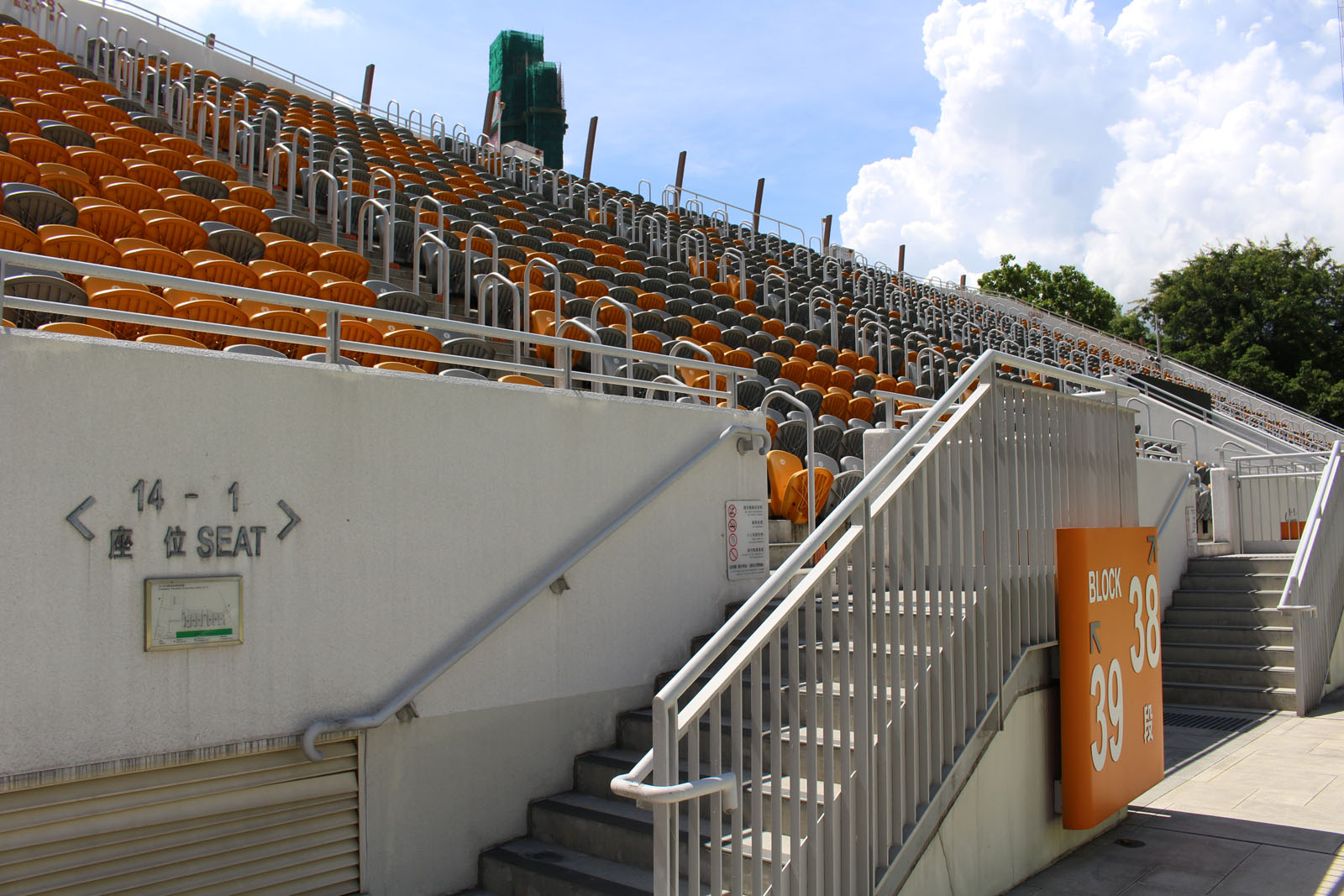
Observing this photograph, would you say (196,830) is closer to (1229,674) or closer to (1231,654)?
(1229,674)

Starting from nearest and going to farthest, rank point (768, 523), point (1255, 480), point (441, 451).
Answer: point (441, 451) < point (768, 523) < point (1255, 480)

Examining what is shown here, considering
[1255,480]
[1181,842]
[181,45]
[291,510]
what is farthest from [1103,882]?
[181,45]

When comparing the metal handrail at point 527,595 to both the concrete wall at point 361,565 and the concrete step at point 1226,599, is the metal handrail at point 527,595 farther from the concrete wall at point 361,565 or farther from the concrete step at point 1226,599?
the concrete step at point 1226,599

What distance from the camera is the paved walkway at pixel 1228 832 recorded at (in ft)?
15.5

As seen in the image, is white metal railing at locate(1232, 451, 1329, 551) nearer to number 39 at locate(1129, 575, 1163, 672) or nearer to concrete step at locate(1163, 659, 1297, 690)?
concrete step at locate(1163, 659, 1297, 690)

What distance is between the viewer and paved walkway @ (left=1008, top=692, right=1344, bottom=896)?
4.72m

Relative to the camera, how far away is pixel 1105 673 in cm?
519

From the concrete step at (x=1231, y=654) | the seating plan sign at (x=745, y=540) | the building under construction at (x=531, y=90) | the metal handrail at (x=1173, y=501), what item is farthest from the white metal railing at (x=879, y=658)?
the building under construction at (x=531, y=90)

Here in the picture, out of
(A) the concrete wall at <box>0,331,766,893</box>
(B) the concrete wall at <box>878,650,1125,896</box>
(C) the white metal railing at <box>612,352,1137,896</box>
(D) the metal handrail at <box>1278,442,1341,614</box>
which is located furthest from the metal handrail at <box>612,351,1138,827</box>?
(D) the metal handrail at <box>1278,442,1341,614</box>

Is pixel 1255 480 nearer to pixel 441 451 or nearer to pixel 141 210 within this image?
pixel 441 451

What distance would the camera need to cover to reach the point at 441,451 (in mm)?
4598

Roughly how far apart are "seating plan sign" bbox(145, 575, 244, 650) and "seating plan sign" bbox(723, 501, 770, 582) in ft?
9.96

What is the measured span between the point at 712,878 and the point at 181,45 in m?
23.6

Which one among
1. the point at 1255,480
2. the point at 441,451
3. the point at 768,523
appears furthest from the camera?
the point at 1255,480
